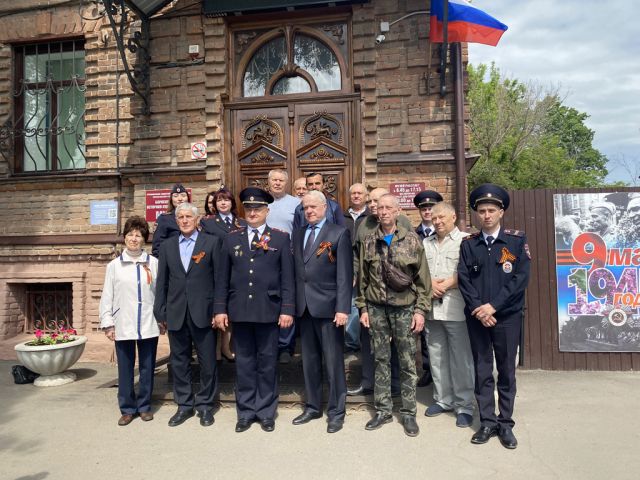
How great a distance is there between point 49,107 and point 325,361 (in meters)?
6.50

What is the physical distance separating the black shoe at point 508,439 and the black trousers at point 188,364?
8.22 ft

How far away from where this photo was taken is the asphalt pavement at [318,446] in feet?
10.9

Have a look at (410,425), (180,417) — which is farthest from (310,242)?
(180,417)

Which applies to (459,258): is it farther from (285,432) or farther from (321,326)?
(285,432)

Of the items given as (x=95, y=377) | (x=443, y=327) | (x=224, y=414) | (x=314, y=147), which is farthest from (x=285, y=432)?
(x=314, y=147)

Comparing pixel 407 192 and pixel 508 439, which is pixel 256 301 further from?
pixel 407 192

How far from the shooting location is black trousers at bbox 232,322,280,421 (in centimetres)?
418

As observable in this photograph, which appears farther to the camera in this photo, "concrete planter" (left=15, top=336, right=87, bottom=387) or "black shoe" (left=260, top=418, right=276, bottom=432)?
"concrete planter" (left=15, top=336, right=87, bottom=387)

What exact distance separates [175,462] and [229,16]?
5.83 meters

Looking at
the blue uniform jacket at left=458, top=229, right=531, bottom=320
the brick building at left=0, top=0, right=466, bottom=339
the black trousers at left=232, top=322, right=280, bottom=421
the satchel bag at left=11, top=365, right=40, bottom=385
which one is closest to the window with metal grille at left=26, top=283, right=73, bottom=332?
the brick building at left=0, top=0, right=466, bottom=339

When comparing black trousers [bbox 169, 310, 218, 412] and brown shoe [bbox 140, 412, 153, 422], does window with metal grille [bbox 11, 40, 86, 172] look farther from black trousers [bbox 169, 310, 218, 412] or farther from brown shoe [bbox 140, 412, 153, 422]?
brown shoe [bbox 140, 412, 153, 422]

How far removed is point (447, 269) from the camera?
427 cm

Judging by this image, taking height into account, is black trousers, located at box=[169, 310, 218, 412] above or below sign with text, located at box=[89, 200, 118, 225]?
below

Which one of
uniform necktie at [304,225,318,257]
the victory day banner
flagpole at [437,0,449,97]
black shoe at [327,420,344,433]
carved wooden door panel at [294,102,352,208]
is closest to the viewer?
black shoe at [327,420,344,433]
